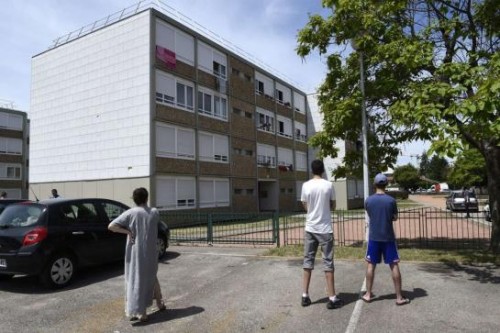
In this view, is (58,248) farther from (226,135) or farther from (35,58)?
(35,58)

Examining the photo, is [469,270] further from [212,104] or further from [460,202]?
[460,202]

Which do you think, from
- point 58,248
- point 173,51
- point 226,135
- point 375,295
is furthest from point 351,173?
point 226,135

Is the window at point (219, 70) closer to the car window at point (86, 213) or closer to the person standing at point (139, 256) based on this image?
the car window at point (86, 213)

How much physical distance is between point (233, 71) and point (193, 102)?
231 inches

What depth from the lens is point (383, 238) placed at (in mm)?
6168

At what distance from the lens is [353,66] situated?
1221 centimetres

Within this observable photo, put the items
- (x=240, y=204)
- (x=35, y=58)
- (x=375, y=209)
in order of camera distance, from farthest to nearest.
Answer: (x=240, y=204)
(x=35, y=58)
(x=375, y=209)

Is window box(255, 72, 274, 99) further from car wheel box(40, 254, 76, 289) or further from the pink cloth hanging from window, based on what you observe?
car wheel box(40, 254, 76, 289)

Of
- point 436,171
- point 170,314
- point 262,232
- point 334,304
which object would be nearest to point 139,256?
point 170,314

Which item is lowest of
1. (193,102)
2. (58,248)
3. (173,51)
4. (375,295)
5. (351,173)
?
(375,295)

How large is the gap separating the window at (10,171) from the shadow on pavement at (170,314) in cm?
4539

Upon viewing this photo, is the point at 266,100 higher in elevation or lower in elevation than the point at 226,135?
higher

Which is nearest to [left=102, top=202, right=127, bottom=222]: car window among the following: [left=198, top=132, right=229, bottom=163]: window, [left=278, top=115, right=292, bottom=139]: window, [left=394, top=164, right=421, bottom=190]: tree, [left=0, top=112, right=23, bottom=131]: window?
[left=198, top=132, right=229, bottom=163]: window

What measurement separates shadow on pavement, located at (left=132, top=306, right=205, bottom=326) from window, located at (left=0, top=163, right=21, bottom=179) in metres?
45.4
